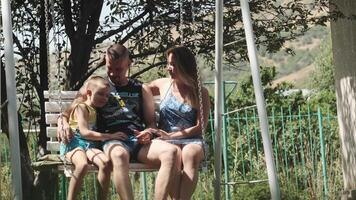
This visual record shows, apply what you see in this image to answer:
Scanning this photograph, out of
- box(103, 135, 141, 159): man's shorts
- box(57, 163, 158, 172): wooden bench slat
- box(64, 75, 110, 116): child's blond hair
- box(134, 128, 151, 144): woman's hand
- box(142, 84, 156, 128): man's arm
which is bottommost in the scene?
box(57, 163, 158, 172): wooden bench slat

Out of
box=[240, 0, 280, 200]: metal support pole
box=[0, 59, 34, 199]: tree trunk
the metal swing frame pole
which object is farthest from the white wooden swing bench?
box=[0, 59, 34, 199]: tree trunk

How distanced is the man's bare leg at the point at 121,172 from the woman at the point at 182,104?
1.25 feet

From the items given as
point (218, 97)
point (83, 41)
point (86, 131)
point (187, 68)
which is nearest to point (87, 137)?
point (86, 131)

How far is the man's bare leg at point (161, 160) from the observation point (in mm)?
4996

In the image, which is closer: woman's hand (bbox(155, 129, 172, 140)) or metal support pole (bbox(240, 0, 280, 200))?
metal support pole (bbox(240, 0, 280, 200))

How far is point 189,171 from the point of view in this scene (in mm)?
5113

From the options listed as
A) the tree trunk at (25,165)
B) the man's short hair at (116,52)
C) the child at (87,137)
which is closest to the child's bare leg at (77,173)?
the child at (87,137)

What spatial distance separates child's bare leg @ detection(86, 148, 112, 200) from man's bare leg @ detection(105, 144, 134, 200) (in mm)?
40

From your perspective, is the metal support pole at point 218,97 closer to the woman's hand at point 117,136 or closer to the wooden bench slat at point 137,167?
the wooden bench slat at point 137,167

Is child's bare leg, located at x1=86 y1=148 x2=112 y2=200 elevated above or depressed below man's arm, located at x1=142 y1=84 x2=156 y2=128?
below

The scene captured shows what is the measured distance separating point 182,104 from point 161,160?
0.59 metres

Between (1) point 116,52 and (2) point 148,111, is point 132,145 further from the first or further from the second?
(1) point 116,52

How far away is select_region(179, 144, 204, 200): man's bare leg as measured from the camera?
201 inches

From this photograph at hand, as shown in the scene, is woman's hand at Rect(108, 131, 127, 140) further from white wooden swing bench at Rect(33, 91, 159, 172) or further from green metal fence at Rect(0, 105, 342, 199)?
green metal fence at Rect(0, 105, 342, 199)
